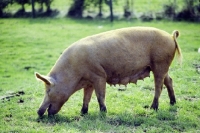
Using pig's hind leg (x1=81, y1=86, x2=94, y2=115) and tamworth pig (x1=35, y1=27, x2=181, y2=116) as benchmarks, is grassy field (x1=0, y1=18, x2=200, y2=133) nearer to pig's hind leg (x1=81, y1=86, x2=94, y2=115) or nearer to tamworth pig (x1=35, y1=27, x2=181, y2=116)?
pig's hind leg (x1=81, y1=86, x2=94, y2=115)

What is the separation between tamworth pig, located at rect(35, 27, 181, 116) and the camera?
7.60 metres

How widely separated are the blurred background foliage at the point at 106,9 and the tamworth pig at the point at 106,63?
15.9 meters

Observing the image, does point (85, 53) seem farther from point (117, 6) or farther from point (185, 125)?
point (117, 6)

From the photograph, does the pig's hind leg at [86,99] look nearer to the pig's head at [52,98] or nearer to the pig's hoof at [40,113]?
the pig's head at [52,98]

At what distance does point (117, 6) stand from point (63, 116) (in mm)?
19183

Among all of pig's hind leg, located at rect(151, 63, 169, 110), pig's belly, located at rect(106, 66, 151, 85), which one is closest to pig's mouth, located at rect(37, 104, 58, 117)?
pig's belly, located at rect(106, 66, 151, 85)

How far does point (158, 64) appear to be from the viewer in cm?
788

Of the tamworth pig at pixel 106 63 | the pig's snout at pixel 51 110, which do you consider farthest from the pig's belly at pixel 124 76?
the pig's snout at pixel 51 110

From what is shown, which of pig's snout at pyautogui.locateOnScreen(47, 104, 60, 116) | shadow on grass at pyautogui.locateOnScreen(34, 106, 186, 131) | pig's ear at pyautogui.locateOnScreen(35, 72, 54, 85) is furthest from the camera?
pig's snout at pyautogui.locateOnScreen(47, 104, 60, 116)

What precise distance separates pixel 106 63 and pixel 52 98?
1.42 m

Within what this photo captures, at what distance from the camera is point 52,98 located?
302 inches

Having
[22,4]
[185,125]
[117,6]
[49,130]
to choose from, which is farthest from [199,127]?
[22,4]

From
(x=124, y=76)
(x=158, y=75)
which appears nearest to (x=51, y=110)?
(x=124, y=76)

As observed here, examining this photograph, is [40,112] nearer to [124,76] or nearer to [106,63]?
[106,63]
